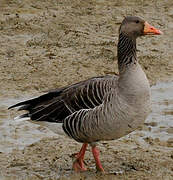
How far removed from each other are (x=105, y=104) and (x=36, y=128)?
6.33ft

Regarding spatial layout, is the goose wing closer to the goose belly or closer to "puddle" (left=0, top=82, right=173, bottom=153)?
the goose belly

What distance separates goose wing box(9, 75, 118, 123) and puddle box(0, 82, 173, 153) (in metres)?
0.79

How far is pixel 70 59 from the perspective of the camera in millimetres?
10328

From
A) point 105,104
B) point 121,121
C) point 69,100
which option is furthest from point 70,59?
point 121,121

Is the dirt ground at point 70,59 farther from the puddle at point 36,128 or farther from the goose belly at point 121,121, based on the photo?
the goose belly at point 121,121

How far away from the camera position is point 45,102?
6.98 meters

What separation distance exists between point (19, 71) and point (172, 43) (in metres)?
3.00

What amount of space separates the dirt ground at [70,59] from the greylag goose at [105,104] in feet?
1.54

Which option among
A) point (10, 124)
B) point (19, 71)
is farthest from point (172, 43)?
point (10, 124)

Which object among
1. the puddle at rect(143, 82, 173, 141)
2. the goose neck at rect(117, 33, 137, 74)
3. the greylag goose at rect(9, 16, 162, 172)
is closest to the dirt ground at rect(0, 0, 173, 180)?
the puddle at rect(143, 82, 173, 141)

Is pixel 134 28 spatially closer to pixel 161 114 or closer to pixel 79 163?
pixel 79 163

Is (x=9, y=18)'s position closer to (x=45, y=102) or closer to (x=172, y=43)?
(x=172, y=43)

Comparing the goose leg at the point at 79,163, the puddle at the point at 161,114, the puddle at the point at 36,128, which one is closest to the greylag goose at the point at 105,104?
the goose leg at the point at 79,163

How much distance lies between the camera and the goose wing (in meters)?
6.54
